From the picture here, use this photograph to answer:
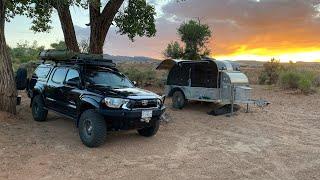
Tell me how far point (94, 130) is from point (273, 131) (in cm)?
572

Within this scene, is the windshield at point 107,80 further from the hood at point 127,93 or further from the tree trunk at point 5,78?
the tree trunk at point 5,78

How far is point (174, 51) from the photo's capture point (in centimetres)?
3944

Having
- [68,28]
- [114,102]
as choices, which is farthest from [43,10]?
[114,102]

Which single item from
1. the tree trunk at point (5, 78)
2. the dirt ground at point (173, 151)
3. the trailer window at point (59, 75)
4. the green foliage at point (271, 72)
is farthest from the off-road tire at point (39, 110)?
the green foliage at point (271, 72)

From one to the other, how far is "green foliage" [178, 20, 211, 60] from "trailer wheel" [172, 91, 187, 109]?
20144mm

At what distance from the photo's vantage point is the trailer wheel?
17.1m

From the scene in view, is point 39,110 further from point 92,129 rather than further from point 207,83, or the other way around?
point 207,83

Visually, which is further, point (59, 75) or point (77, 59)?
point (59, 75)

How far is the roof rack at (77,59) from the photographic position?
38.0 ft

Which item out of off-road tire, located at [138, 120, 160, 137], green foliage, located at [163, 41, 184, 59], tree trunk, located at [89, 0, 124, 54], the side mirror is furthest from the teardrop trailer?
green foliage, located at [163, 41, 184, 59]

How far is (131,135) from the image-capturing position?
37.9 feet

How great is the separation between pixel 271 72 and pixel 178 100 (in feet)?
51.6

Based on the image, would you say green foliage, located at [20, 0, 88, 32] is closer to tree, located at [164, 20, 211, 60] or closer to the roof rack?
the roof rack

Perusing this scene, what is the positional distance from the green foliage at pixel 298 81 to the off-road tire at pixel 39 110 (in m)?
14.5
